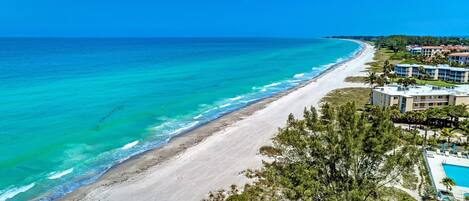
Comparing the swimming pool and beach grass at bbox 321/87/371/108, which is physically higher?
beach grass at bbox 321/87/371/108

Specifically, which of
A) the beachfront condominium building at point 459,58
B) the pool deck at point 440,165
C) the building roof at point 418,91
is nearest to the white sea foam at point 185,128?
the pool deck at point 440,165

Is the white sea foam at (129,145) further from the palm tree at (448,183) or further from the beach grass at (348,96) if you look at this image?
the beach grass at (348,96)

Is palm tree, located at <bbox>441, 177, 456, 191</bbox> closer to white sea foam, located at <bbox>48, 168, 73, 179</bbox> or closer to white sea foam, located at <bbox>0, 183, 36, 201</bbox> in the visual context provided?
white sea foam, located at <bbox>48, 168, 73, 179</bbox>

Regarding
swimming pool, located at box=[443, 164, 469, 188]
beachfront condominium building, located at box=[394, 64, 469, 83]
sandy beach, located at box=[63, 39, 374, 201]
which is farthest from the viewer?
beachfront condominium building, located at box=[394, 64, 469, 83]

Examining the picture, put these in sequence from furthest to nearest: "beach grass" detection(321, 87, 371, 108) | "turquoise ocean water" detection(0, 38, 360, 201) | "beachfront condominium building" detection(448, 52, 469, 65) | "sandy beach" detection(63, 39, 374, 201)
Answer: "beachfront condominium building" detection(448, 52, 469, 65), "beach grass" detection(321, 87, 371, 108), "turquoise ocean water" detection(0, 38, 360, 201), "sandy beach" detection(63, 39, 374, 201)

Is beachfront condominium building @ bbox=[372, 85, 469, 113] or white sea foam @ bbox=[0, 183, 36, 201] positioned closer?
white sea foam @ bbox=[0, 183, 36, 201]

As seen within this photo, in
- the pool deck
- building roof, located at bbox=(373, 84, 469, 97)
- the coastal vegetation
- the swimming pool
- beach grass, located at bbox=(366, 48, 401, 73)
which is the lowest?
the swimming pool

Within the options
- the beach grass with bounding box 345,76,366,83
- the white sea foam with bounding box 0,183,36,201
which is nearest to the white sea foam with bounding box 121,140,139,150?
the white sea foam with bounding box 0,183,36,201
